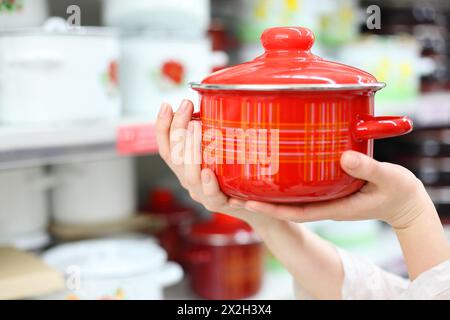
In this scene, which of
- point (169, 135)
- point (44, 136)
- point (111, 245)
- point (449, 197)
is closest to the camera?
point (169, 135)

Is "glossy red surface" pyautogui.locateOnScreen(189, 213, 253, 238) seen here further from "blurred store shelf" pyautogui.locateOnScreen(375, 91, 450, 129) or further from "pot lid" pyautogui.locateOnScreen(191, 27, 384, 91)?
"pot lid" pyautogui.locateOnScreen(191, 27, 384, 91)

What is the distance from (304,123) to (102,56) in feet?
1.72

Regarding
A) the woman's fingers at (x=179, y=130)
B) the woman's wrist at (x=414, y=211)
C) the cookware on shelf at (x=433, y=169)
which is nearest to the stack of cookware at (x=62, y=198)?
the woman's fingers at (x=179, y=130)

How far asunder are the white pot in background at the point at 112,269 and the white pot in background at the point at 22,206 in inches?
2.2

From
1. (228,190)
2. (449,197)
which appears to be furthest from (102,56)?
(449,197)

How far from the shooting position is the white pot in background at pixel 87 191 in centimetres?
117

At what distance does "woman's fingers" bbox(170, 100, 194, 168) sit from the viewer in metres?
0.59

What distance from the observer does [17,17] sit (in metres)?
A: 0.91

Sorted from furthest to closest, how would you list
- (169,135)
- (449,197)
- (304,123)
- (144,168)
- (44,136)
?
(449,197) → (144,168) → (44,136) → (169,135) → (304,123)

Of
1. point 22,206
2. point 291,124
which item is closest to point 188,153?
point 291,124

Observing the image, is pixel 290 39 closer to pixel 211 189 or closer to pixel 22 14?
pixel 211 189

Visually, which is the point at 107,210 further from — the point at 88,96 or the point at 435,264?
the point at 435,264

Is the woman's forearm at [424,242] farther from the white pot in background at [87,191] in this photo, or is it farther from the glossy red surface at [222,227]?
the white pot in background at [87,191]

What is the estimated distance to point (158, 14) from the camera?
1015 millimetres
